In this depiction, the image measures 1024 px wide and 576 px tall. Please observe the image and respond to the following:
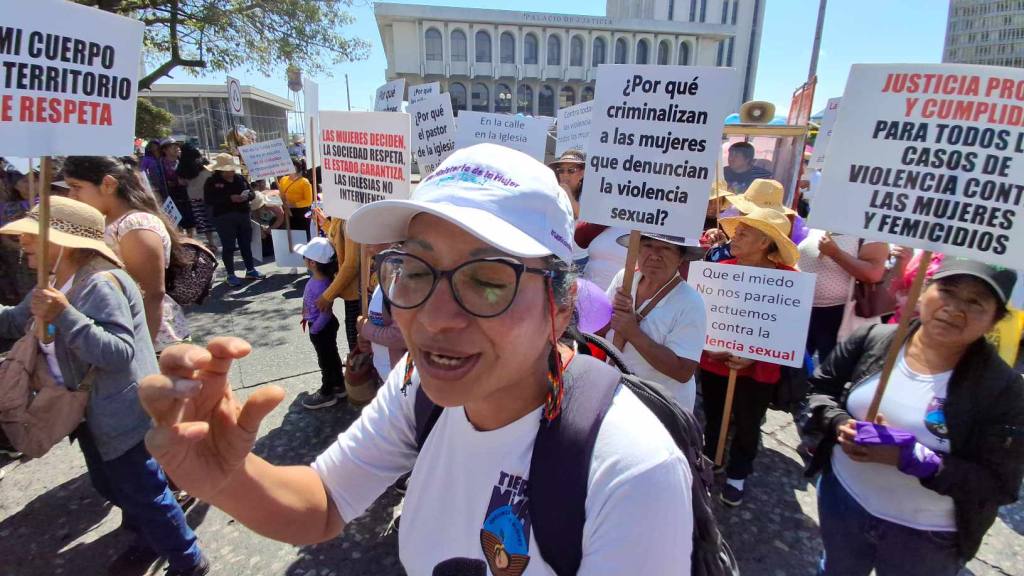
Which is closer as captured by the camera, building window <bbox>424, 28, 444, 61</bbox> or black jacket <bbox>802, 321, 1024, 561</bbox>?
black jacket <bbox>802, 321, 1024, 561</bbox>

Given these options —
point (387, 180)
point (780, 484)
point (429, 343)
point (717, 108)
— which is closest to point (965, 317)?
point (717, 108)

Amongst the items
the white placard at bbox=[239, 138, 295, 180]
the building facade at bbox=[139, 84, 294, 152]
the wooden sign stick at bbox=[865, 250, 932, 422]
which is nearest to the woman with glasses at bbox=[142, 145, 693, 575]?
the wooden sign stick at bbox=[865, 250, 932, 422]

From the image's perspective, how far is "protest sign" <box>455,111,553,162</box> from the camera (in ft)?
16.9

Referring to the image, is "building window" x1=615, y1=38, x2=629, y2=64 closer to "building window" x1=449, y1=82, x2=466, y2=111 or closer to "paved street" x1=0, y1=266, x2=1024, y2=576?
"building window" x1=449, y1=82, x2=466, y2=111

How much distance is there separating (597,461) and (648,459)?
97 mm

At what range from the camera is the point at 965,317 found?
168cm

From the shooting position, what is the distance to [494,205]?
1.01 m

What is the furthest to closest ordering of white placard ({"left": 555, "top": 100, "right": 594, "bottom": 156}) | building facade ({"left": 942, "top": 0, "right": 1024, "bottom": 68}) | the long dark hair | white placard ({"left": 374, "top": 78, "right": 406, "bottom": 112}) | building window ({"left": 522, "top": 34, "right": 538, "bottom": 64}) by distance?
1. building window ({"left": 522, "top": 34, "right": 538, "bottom": 64})
2. building facade ({"left": 942, "top": 0, "right": 1024, "bottom": 68})
3. white placard ({"left": 555, "top": 100, "right": 594, "bottom": 156})
4. white placard ({"left": 374, "top": 78, "right": 406, "bottom": 112})
5. the long dark hair

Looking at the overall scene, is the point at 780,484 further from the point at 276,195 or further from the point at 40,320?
the point at 276,195

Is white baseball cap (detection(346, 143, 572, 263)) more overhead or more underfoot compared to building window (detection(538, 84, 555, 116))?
more underfoot

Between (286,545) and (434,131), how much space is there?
3534 mm

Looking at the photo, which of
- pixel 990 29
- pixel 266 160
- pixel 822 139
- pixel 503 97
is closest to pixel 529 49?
pixel 503 97

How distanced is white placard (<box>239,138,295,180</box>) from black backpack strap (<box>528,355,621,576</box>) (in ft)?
27.6

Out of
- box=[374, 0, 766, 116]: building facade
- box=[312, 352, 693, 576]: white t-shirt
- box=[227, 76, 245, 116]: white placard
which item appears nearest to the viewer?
box=[312, 352, 693, 576]: white t-shirt
